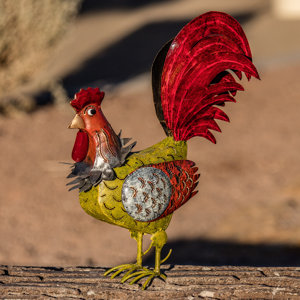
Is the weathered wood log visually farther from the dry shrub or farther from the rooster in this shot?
the dry shrub

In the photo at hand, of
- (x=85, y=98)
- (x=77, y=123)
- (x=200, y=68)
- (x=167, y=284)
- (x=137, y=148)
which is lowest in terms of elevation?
(x=167, y=284)

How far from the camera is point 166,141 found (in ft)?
12.4

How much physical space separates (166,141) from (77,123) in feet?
2.32

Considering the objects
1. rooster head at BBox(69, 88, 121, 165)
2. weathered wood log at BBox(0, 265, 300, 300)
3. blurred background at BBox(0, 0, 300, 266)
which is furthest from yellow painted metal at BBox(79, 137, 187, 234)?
blurred background at BBox(0, 0, 300, 266)

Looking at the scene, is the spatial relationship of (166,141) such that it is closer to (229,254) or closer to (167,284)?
(167,284)

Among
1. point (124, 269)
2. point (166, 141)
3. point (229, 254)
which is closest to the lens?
point (166, 141)

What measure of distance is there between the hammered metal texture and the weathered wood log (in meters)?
0.67

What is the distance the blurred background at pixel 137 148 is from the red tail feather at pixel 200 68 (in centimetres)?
272

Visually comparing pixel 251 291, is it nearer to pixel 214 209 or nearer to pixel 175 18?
pixel 214 209

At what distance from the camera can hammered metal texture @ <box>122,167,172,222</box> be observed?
342 centimetres

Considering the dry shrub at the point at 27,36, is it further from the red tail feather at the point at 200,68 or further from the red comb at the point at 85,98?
the red comb at the point at 85,98

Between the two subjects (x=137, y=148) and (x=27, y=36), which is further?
(x=27, y=36)

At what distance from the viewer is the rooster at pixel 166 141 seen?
343 cm

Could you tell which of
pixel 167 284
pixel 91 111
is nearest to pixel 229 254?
pixel 167 284
